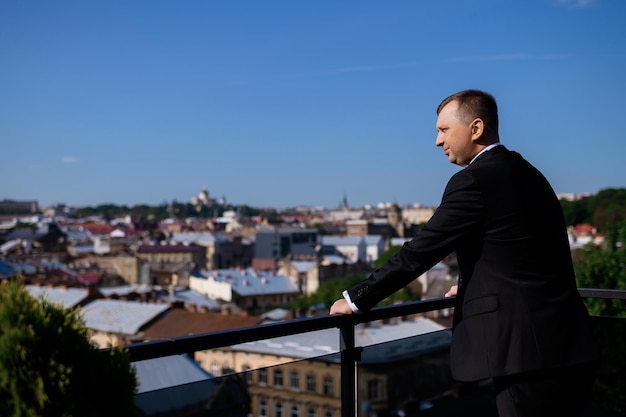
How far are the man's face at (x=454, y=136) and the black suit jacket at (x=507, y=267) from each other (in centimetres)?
6

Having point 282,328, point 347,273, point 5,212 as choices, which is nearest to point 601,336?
point 282,328

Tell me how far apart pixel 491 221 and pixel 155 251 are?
8195 centimetres

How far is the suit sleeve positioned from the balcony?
0.54 meters

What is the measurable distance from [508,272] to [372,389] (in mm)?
1159

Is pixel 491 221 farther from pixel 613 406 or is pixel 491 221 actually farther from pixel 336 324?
pixel 613 406

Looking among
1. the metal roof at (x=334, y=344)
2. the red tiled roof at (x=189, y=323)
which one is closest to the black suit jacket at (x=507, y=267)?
the metal roof at (x=334, y=344)

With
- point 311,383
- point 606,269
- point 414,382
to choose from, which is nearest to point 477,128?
point 311,383

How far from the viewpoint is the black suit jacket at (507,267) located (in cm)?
189

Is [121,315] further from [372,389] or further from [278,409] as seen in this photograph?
[278,409]

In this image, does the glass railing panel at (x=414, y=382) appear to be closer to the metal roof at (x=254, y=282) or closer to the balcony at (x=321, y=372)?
the balcony at (x=321, y=372)

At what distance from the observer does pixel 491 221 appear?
192 cm

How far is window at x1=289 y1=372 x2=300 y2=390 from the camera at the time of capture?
2564 millimetres

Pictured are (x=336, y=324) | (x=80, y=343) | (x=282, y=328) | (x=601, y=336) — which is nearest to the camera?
(x=80, y=343)

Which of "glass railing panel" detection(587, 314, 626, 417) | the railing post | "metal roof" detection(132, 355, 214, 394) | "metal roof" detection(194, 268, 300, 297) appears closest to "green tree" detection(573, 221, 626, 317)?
"glass railing panel" detection(587, 314, 626, 417)
